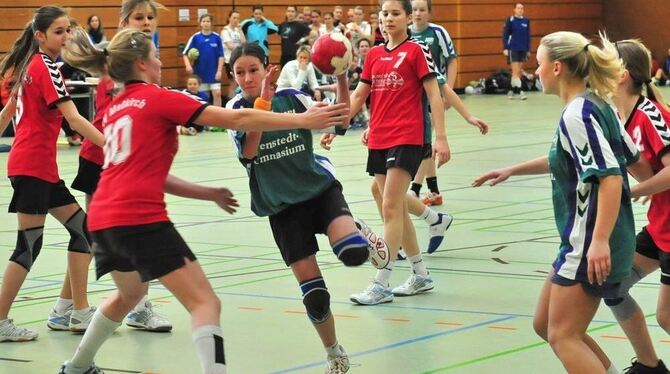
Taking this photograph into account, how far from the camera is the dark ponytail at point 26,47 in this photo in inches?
265

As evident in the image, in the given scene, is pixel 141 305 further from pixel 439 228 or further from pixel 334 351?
pixel 439 228

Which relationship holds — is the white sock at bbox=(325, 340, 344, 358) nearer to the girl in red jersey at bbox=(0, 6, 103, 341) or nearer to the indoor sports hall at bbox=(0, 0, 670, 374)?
the indoor sports hall at bbox=(0, 0, 670, 374)

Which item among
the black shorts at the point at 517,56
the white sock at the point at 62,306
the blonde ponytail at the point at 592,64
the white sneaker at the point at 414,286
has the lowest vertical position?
the black shorts at the point at 517,56

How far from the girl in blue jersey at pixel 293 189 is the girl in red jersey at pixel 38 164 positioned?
1.17 meters

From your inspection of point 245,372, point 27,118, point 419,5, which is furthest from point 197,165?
point 245,372

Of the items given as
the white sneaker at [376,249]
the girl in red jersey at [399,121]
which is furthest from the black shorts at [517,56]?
the white sneaker at [376,249]

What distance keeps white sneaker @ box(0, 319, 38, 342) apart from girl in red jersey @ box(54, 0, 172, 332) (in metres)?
0.32

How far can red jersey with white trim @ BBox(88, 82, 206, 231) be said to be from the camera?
4.80 meters

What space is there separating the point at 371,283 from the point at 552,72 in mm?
3201

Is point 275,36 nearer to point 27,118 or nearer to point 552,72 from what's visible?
point 27,118

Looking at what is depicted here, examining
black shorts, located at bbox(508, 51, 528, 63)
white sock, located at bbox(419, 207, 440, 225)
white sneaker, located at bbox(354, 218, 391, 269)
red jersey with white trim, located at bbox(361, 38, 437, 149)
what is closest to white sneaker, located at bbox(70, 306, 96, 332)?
white sneaker, located at bbox(354, 218, 391, 269)

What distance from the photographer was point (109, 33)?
80.5 feet

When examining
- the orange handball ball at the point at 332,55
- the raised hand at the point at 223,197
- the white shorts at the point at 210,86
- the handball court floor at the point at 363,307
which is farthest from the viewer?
the white shorts at the point at 210,86

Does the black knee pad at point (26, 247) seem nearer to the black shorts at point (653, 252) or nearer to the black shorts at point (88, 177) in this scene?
the black shorts at point (88, 177)
